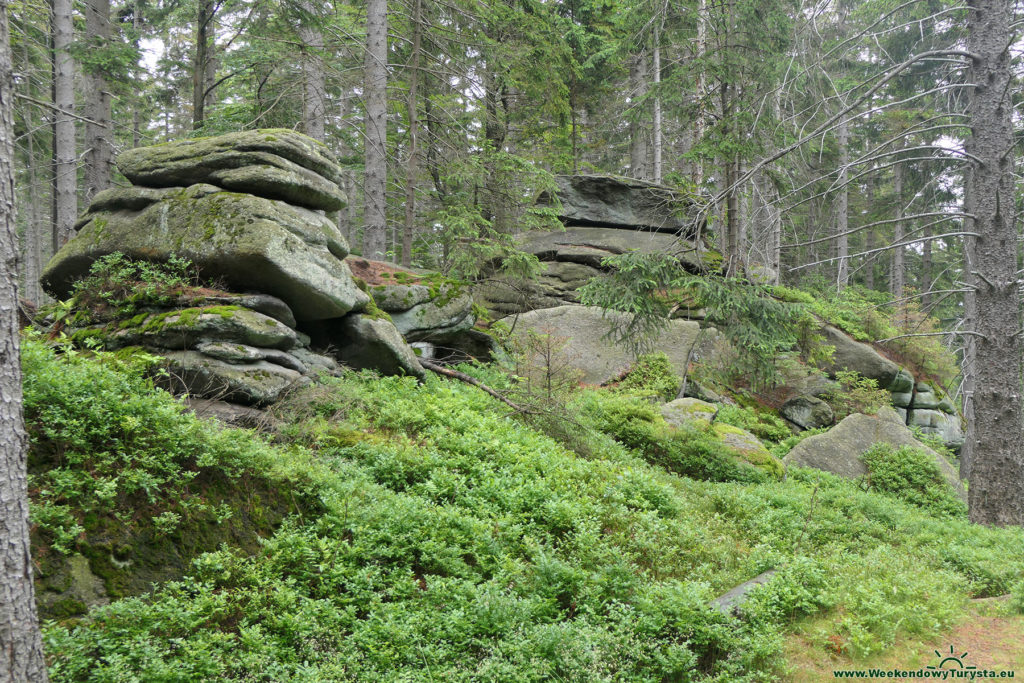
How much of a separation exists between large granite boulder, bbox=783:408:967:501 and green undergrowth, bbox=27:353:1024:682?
3.37 meters

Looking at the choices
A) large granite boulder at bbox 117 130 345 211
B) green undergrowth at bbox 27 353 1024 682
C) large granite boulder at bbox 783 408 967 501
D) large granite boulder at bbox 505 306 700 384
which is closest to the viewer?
green undergrowth at bbox 27 353 1024 682

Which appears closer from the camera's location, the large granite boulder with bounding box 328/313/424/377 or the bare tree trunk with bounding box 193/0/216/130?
the large granite boulder with bounding box 328/313/424/377

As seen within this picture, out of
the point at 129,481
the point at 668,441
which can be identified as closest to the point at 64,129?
the point at 129,481

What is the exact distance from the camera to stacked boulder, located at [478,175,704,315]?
15.1m

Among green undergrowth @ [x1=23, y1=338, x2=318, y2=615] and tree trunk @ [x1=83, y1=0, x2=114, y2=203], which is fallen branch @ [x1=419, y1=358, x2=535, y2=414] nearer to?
green undergrowth @ [x1=23, y1=338, x2=318, y2=615]

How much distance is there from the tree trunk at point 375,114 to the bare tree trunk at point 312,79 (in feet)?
3.73

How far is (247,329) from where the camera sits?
6.93 metres

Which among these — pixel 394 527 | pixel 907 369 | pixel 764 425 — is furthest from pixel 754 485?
pixel 907 369

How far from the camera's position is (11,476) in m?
3.00

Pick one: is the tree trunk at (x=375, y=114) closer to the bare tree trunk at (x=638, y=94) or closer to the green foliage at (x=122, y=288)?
the green foliage at (x=122, y=288)

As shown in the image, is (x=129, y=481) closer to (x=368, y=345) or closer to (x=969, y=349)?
(x=368, y=345)


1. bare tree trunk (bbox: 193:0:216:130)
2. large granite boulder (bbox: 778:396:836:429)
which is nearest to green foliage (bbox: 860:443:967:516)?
large granite boulder (bbox: 778:396:836:429)

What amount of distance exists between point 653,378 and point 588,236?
17.6ft

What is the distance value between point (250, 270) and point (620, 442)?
6.19 metres
